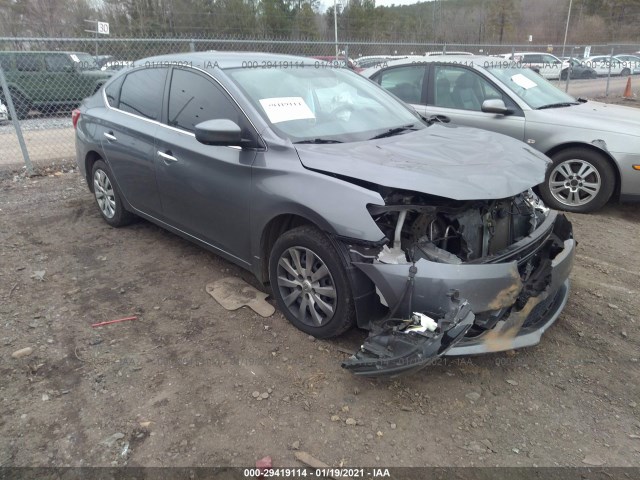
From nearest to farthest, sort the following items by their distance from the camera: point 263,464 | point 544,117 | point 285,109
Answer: point 263,464 → point 285,109 → point 544,117

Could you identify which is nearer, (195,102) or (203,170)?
(203,170)

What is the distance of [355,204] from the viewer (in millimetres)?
2668

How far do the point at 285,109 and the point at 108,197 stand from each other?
258cm

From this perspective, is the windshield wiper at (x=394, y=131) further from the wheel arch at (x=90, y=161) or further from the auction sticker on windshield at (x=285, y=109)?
the wheel arch at (x=90, y=161)

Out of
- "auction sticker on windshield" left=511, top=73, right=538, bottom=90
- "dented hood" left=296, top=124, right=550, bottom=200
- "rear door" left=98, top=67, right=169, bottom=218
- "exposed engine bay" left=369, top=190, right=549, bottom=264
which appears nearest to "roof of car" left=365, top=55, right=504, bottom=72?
"auction sticker on windshield" left=511, top=73, right=538, bottom=90

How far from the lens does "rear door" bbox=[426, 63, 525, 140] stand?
18.6 feet

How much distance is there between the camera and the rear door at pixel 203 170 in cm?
333

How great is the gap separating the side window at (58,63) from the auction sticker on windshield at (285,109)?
1065 centimetres

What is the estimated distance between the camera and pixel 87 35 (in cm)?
1770

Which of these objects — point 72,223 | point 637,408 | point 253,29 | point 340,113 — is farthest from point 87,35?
point 637,408

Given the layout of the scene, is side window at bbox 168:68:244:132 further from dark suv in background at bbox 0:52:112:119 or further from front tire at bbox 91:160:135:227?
dark suv in background at bbox 0:52:112:119

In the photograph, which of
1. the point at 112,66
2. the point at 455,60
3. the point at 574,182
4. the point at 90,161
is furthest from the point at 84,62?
the point at 574,182

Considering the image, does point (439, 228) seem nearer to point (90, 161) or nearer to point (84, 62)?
point (90, 161)

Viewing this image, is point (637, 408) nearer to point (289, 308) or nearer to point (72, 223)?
→ point (289, 308)
